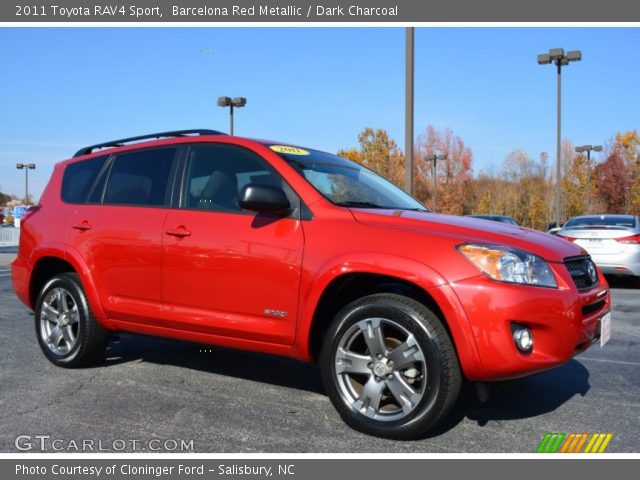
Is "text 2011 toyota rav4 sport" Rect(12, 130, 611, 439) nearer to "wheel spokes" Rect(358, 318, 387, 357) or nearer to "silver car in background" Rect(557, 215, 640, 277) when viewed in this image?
"wheel spokes" Rect(358, 318, 387, 357)

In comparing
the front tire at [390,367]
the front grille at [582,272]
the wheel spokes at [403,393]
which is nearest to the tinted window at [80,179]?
the front tire at [390,367]

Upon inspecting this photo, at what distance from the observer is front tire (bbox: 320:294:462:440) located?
10.5 feet

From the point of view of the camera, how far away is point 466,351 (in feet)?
10.3

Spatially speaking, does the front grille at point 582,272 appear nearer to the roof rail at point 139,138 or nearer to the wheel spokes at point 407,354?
the wheel spokes at point 407,354

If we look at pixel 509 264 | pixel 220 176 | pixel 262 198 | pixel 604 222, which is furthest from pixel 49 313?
pixel 604 222

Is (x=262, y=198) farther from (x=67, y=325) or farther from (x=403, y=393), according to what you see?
(x=67, y=325)

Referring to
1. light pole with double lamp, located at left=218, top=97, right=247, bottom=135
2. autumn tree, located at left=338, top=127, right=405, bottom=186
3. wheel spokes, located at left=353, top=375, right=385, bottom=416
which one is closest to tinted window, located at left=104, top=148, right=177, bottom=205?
wheel spokes, located at left=353, top=375, right=385, bottom=416

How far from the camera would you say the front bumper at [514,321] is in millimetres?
3098

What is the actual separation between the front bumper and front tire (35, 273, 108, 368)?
2.98 metres

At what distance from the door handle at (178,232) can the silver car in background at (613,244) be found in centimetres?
836

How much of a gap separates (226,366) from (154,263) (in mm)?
1210

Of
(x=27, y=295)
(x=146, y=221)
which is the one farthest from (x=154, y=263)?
(x=27, y=295)

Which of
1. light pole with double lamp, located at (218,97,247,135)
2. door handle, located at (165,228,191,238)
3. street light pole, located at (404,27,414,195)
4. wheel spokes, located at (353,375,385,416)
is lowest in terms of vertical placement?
wheel spokes, located at (353,375,385,416)

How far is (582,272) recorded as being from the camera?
143 inches
